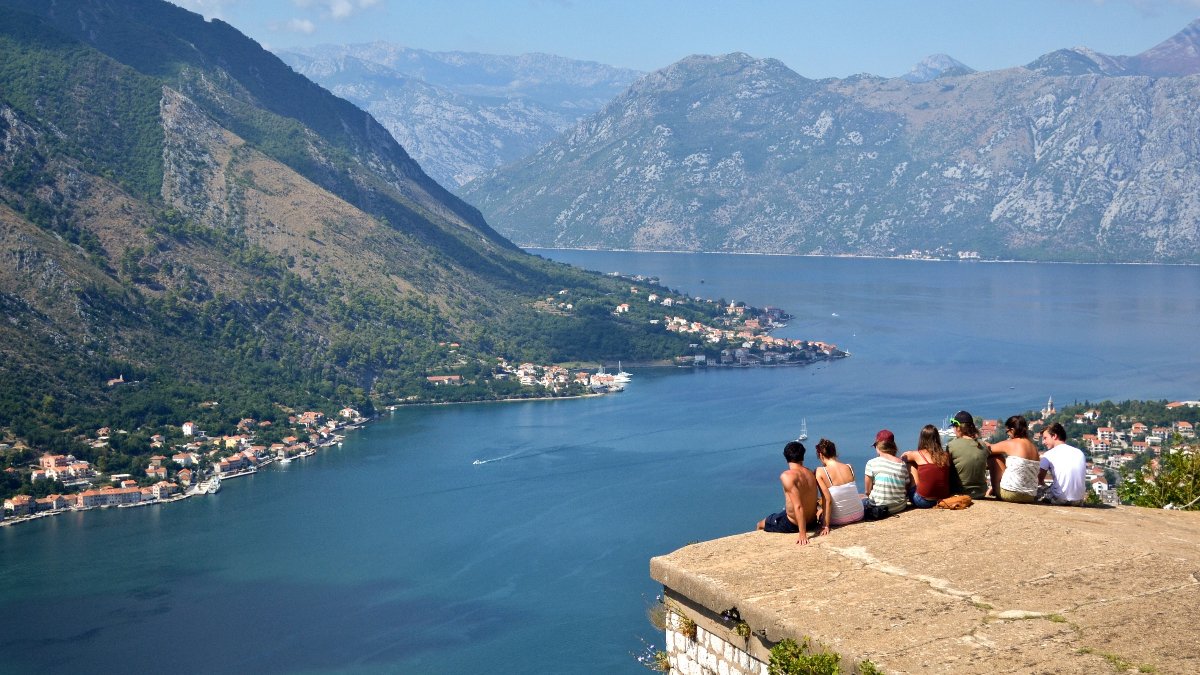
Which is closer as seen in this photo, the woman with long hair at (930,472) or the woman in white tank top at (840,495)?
the woman in white tank top at (840,495)

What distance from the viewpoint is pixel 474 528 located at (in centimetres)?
4806

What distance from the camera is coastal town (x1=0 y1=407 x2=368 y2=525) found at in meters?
51.7

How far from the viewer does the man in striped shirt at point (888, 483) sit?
749 centimetres

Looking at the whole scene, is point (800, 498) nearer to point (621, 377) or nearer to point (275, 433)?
point (275, 433)

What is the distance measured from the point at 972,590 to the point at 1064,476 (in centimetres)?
349

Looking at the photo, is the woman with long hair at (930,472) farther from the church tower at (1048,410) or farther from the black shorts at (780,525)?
the church tower at (1048,410)

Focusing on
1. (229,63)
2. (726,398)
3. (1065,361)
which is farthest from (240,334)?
(1065,361)

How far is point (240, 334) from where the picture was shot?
77.9 metres

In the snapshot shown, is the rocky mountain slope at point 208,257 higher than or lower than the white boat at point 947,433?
higher

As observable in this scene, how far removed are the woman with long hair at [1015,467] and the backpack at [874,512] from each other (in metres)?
1.32

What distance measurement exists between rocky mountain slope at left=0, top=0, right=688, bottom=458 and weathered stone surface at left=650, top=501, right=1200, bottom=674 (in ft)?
183

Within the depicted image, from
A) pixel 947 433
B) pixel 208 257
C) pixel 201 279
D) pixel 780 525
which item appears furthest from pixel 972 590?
pixel 208 257

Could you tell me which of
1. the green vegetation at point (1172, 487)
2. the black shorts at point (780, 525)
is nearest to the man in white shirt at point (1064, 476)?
the black shorts at point (780, 525)

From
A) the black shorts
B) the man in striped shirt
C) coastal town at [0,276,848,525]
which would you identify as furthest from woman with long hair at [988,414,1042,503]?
coastal town at [0,276,848,525]
